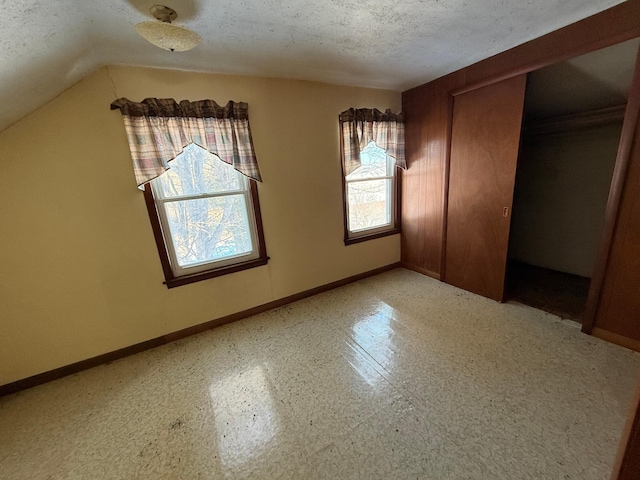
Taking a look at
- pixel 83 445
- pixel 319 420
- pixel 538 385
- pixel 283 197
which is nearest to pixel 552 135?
pixel 538 385

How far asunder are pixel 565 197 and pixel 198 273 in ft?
13.7

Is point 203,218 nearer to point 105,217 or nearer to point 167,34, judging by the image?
point 105,217

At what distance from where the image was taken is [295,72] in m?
2.31

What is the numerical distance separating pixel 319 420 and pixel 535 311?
224 centimetres

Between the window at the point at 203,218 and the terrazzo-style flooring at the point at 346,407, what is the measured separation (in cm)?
70

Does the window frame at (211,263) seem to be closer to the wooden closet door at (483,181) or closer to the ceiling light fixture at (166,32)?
the ceiling light fixture at (166,32)

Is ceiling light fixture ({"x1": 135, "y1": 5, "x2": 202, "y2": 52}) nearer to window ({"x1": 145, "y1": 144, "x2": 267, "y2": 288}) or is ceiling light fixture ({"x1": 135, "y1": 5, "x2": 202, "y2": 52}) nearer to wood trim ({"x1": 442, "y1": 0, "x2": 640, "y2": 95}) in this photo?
window ({"x1": 145, "y1": 144, "x2": 267, "y2": 288})

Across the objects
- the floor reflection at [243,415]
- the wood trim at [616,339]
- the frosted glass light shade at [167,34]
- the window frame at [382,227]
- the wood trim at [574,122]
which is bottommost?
the floor reflection at [243,415]

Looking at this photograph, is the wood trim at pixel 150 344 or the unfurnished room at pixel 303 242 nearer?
the unfurnished room at pixel 303 242

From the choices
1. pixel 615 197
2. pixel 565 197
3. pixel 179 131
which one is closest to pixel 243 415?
pixel 179 131

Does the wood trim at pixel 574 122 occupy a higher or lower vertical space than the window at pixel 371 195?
higher

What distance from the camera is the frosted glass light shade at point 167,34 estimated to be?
1206mm

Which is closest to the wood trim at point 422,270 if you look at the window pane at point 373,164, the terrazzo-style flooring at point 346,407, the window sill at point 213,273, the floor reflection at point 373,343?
the terrazzo-style flooring at point 346,407

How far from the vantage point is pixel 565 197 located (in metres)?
3.02
